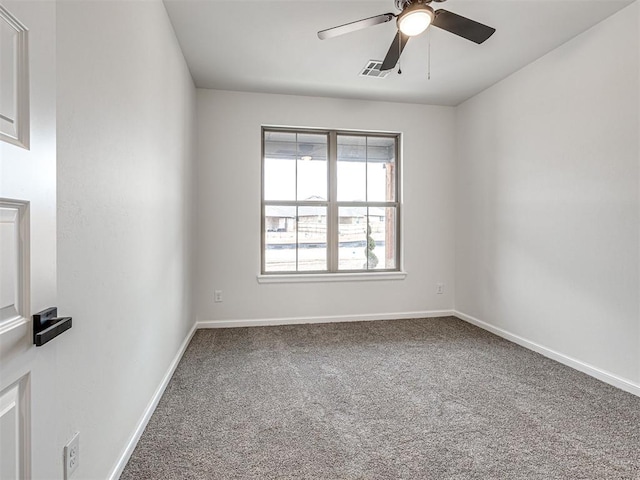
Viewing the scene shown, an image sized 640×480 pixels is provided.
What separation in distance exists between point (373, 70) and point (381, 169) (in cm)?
129

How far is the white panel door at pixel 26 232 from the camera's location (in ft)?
2.25

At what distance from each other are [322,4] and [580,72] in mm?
2125

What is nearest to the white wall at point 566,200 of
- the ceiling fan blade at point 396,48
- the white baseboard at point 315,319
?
the white baseboard at point 315,319

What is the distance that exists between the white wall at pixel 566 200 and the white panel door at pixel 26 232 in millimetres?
3199

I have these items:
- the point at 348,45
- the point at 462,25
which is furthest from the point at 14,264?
the point at 348,45

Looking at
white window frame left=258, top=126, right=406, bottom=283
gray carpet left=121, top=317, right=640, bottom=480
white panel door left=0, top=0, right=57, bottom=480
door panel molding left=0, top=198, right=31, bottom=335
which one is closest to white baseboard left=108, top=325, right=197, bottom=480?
gray carpet left=121, top=317, right=640, bottom=480

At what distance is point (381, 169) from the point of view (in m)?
4.30

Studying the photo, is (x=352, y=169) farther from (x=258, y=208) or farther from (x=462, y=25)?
(x=462, y=25)

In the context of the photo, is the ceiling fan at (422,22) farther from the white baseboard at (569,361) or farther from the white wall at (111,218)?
the white baseboard at (569,361)

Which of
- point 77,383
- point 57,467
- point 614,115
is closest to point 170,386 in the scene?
point 77,383

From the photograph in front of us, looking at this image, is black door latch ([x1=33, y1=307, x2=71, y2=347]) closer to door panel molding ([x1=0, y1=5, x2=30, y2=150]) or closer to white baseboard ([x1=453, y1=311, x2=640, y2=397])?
door panel molding ([x1=0, y1=5, x2=30, y2=150])

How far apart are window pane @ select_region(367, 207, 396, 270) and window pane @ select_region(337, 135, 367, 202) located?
296mm

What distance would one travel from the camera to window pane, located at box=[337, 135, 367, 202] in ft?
13.7

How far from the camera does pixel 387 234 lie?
4320 mm
